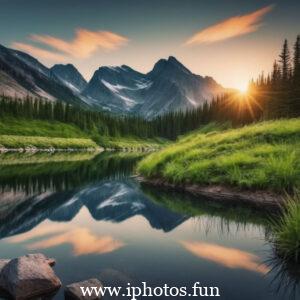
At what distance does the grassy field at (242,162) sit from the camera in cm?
1936

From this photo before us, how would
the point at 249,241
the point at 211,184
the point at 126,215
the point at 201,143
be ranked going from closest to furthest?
the point at 249,241 → the point at 126,215 → the point at 211,184 → the point at 201,143

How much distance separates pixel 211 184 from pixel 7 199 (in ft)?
47.5

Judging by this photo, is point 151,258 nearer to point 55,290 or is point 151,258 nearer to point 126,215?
point 55,290

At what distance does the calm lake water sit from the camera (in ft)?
31.8

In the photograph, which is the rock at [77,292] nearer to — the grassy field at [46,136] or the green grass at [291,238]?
the green grass at [291,238]

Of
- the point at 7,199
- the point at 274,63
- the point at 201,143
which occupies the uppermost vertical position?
the point at 274,63

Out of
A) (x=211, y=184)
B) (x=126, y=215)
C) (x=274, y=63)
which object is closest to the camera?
(x=126, y=215)

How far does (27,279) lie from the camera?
8.42 metres

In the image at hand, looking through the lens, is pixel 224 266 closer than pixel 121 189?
Yes

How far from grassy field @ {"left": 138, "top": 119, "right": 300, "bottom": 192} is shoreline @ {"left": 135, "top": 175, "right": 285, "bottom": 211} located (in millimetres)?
391

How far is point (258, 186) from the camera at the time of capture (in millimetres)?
19859

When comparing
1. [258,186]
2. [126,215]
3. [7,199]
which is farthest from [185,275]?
[7,199]

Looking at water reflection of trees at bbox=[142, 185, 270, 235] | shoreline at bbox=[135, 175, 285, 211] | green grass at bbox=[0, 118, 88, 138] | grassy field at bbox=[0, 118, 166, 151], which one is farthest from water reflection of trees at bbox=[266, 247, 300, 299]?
green grass at bbox=[0, 118, 88, 138]

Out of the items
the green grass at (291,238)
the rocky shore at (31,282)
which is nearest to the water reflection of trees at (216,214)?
the green grass at (291,238)
